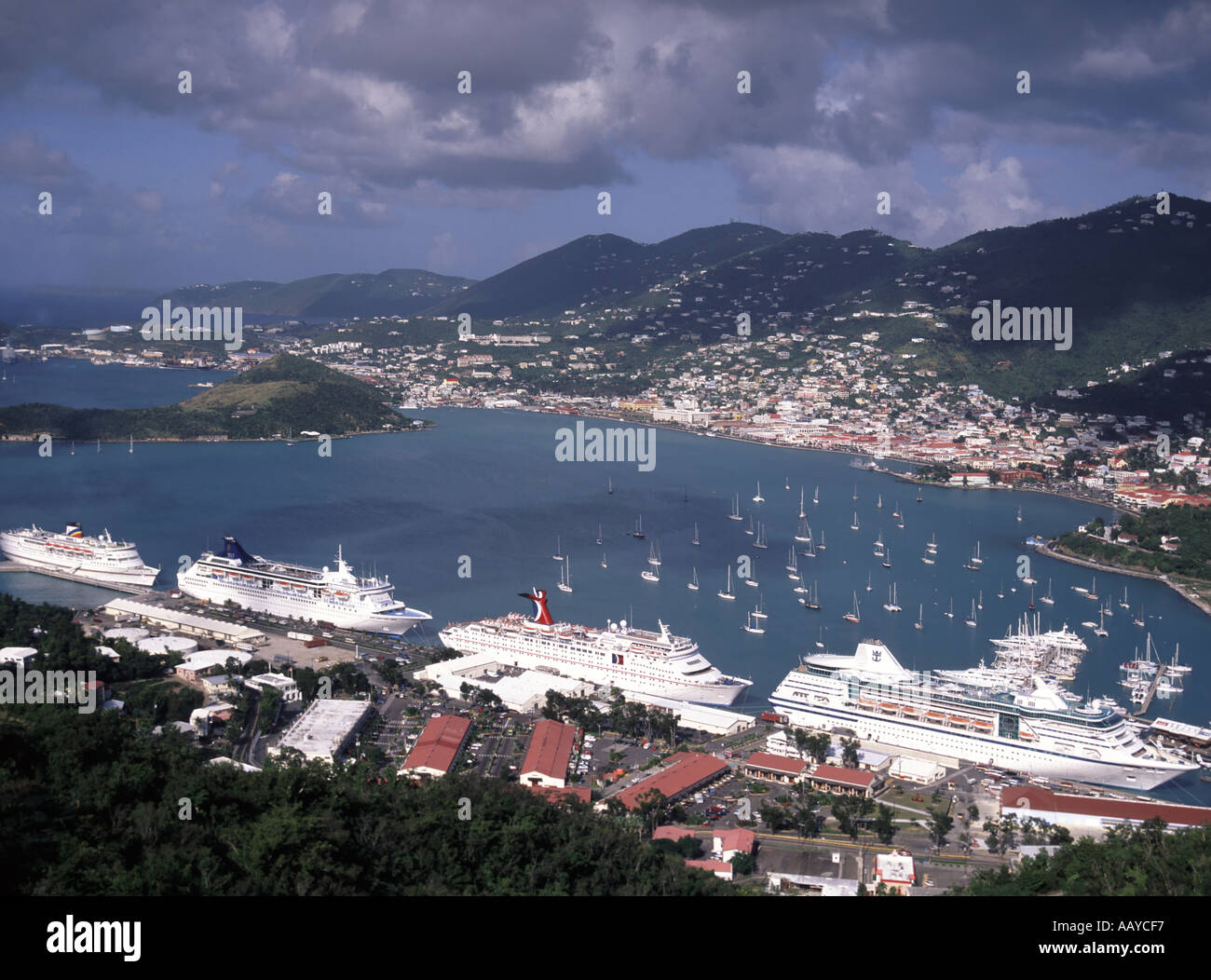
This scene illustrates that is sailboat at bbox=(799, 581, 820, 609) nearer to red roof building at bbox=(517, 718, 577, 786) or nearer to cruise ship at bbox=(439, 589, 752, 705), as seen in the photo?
cruise ship at bbox=(439, 589, 752, 705)

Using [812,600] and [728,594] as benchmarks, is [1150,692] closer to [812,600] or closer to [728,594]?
[812,600]

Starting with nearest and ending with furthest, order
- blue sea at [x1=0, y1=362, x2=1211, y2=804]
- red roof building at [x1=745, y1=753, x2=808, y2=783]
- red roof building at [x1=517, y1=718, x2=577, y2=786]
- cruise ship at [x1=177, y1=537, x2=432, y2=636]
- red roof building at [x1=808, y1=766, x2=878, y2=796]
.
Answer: red roof building at [x1=517, y1=718, x2=577, y2=786]
red roof building at [x1=808, y1=766, x2=878, y2=796]
red roof building at [x1=745, y1=753, x2=808, y2=783]
cruise ship at [x1=177, y1=537, x2=432, y2=636]
blue sea at [x1=0, y1=362, x2=1211, y2=804]

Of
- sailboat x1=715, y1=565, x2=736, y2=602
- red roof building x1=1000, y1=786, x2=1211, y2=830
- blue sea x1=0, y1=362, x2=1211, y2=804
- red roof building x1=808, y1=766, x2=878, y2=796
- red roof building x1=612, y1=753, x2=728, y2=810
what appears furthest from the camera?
sailboat x1=715, y1=565, x2=736, y2=602

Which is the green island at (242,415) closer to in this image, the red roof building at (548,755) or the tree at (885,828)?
the red roof building at (548,755)

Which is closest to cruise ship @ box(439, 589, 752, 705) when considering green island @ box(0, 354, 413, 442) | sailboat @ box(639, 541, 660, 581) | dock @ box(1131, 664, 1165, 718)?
sailboat @ box(639, 541, 660, 581)

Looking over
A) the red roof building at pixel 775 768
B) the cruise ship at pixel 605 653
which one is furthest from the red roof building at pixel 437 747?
the red roof building at pixel 775 768

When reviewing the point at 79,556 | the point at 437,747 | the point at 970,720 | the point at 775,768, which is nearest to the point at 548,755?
the point at 437,747

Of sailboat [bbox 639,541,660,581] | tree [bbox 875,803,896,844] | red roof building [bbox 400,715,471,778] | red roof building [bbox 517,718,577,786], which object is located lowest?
tree [bbox 875,803,896,844]
